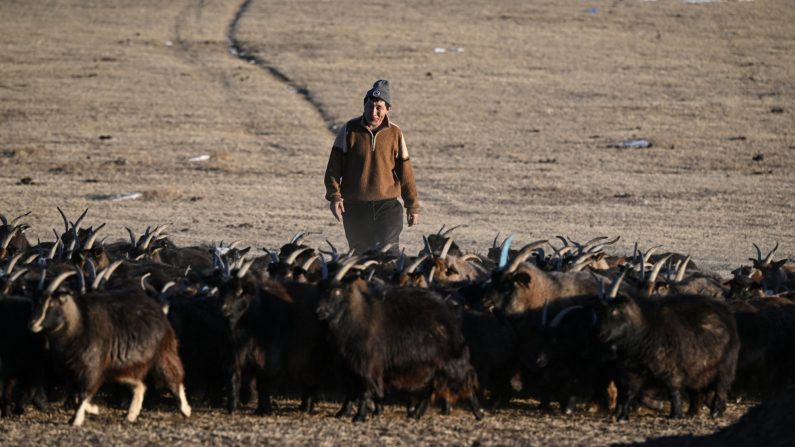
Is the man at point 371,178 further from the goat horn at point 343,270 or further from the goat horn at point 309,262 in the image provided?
the goat horn at point 343,270

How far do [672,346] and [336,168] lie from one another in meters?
4.86

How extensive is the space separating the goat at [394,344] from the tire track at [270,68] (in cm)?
2284

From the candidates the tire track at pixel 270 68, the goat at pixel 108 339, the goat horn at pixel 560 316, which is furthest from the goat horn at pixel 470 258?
the tire track at pixel 270 68

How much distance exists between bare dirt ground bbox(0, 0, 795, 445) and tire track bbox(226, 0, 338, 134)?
6.4 inches

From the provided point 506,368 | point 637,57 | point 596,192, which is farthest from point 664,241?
point 637,57

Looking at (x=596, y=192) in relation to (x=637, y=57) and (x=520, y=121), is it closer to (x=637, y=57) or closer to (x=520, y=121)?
(x=520, y=121)

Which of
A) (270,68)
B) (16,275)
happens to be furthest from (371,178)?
(270,68)

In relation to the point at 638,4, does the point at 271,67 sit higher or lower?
lower

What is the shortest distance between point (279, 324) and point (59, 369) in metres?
1.76

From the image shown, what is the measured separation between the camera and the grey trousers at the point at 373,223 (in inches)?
565

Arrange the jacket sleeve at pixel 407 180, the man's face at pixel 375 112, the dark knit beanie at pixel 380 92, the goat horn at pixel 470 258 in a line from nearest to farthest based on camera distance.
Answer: the dark knit beanie at pixel 380 92
the man's face at pixel 375 112
the jacket sleeve at pixel 407 180
the goat horn at pixel 470 258

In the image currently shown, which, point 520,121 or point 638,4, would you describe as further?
point 638,4

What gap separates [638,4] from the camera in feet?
183

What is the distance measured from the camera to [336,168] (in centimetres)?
1427
